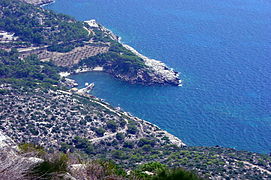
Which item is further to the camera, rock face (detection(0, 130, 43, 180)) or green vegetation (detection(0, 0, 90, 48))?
green vegetation (detection(0, 0, 90, 48))

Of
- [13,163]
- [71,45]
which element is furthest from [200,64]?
[13,163]

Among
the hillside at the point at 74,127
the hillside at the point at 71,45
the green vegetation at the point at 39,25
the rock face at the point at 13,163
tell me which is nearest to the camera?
the rock face at the point at 13,163

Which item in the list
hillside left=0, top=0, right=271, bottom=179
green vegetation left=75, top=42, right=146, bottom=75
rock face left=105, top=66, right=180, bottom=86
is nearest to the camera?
hillside left=0, top=0, right=271, bottom=179

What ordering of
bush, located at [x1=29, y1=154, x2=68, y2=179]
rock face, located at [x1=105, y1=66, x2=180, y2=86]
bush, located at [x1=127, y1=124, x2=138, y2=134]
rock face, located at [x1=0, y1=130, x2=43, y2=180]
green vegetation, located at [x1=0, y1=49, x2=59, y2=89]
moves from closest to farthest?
rock face, located at [x1=0, y1=130, x2=43, y2=180] < bush, located at [x1=29, y1=154, x2=68, y2=179] < bush, located at [x1=127, y1=124, x2=138, y2=134] < green vegetation, located at [x1=0, y1=49, x2=59, y2=89] < rock face, located at [x1=105, y1=66, x2=180, y2=86]

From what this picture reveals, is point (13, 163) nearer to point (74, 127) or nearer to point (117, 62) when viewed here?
point (74, 127)

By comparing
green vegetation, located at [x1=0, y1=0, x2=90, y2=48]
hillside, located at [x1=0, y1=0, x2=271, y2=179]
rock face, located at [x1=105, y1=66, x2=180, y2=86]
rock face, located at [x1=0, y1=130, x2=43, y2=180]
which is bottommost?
rock face, located at [x1=0, y1=130, x2=43, y2=180]

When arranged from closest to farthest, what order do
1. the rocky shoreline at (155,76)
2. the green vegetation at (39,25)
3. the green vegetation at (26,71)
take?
the green vegetation at (26,71) → the rocky shoreline at (155,76) → the green vegetation at (39,25)

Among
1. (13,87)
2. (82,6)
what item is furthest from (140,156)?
(82,6)

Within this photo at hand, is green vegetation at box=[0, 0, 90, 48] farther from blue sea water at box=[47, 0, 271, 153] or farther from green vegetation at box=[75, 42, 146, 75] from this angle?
blue sea water at box=[47, 0, 271, 153]

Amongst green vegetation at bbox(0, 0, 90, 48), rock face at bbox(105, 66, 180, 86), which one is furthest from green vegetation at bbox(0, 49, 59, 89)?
rock face at bbox(105, 66, 180, 86)

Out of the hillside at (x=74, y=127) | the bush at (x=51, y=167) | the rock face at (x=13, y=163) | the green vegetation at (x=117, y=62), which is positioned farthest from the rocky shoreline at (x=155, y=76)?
the rock face at (x=13, y=163)

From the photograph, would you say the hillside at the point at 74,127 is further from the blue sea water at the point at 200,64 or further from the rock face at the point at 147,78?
the blue sea water at the point at 200,64
